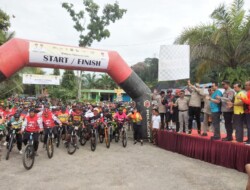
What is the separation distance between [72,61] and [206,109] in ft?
17.7

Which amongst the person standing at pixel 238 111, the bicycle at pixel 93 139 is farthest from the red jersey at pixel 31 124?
the person standing at pixel 238 111

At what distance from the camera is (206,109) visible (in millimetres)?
8523

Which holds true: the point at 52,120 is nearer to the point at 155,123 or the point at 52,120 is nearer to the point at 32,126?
the point at 32,126

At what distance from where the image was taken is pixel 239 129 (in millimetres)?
7215

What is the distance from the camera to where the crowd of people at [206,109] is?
7094mm

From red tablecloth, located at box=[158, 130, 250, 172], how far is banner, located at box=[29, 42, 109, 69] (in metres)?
4.11

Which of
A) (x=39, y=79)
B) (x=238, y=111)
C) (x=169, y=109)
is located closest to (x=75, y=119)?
(x=169, y=109)

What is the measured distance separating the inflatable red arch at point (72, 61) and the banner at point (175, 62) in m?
2.09

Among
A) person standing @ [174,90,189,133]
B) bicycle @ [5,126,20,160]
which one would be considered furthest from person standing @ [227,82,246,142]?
bicycle @ [5,126,20,160]

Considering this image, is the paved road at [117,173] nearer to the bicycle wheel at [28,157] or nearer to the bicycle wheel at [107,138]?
the bicycle wheel at [28,157]

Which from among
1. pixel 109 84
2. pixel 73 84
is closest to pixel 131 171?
pixel 73 84

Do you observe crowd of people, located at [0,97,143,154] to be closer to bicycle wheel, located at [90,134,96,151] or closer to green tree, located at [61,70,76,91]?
bicycle wheel, located at [90,134,96,151]

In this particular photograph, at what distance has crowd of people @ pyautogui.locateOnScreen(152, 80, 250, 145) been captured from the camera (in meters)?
7.09

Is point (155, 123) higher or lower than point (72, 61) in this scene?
lower
